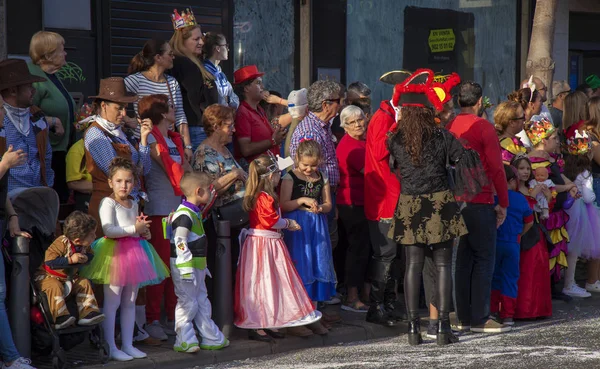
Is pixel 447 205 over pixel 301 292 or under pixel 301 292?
over

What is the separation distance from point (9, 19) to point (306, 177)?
3816 millimetres

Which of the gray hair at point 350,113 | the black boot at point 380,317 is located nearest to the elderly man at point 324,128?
the gray hair at point 350,113

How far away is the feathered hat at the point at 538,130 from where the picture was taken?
38.6 ft

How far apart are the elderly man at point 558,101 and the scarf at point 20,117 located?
7.60 m

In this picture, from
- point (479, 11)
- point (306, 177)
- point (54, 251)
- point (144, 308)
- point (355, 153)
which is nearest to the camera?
point (54, 251)

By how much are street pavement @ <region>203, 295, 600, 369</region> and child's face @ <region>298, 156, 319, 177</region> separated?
1454 millimetres

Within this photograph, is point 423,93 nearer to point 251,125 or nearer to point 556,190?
point 251,125

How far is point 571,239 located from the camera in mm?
12250

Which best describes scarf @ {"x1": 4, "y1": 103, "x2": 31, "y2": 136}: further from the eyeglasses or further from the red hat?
the eyeglasses

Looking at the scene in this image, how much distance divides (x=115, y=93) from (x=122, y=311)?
1660 millimetres

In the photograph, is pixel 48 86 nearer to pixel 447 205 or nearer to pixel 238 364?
pixel 238 364

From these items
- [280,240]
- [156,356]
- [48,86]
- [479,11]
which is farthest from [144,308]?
[479,11]

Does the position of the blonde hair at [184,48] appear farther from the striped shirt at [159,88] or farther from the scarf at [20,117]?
the scarf at [20,117]

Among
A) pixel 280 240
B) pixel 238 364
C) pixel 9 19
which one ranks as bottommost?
pixel 238 364
